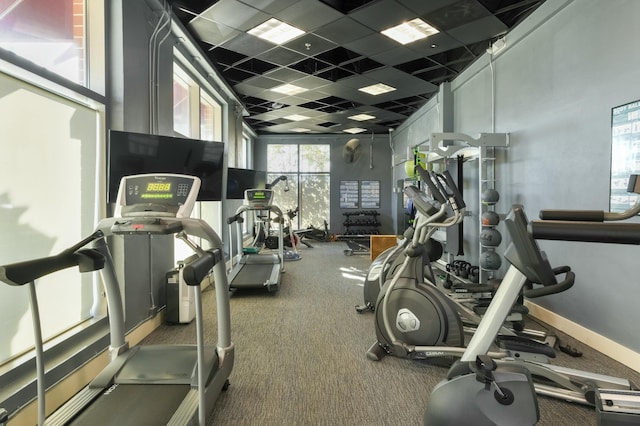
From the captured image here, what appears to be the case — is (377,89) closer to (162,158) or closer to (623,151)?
(623,151)

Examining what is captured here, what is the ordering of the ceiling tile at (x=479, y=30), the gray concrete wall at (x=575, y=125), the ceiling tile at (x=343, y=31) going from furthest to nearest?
the ceiling tile at (x=343, y=31) < the ceiling tile at (x=479, y=30) < the gray concrete wall at (x=575, y=125)

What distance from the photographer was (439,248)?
3293mm

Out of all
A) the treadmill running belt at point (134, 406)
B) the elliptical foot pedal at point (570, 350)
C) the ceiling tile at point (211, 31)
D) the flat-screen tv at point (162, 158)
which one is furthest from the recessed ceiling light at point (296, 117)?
the treadmill running belt at point (134, 406)

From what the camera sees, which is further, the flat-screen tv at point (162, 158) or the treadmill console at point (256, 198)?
the treadmill console at point (256, 198)

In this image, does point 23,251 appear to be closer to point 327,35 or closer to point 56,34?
point 56,34

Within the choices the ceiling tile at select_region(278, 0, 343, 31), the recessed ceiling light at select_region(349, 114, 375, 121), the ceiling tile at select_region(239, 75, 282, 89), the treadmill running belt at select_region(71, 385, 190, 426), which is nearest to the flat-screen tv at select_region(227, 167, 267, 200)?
the ceiling tile at select_region(239, 75, 282, 89)

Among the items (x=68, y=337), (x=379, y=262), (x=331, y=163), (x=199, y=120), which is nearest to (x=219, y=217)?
(x=199, y=120)

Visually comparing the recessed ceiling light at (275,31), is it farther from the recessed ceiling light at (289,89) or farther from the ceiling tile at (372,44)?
the recessed ceiling light at (289,89)

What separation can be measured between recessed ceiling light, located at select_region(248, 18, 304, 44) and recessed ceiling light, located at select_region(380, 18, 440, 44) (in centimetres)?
120

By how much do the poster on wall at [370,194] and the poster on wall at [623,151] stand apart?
309 inches

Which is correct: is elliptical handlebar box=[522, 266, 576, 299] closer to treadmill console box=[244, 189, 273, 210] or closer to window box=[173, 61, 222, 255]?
window box=[173, 61, 222, 255]

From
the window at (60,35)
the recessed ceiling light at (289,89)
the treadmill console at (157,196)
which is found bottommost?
the treadmill console at (157,196)

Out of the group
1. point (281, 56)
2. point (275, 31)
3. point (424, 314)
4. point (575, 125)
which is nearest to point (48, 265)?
point (424, 314)

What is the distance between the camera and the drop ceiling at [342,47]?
3.68 metres
